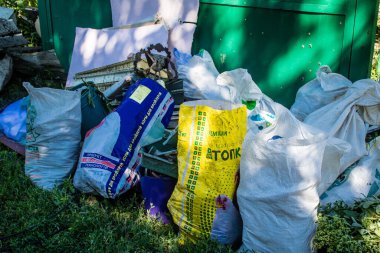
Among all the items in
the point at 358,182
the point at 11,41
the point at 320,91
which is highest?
the point at 11,41

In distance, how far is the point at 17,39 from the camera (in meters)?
5.63

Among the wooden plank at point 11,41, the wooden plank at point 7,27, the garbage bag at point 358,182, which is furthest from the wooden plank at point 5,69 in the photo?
the garbage bag at point 358,182

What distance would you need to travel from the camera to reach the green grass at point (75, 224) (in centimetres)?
305

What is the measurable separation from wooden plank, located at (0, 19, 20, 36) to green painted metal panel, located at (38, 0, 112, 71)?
52cm

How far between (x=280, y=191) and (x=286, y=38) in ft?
7.16

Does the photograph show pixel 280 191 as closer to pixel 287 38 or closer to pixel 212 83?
pixel 212 83

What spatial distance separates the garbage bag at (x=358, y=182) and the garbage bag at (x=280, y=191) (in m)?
0.43

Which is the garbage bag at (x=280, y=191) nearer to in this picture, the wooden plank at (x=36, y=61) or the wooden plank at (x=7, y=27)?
the wooden plank at (x=36, y=61)

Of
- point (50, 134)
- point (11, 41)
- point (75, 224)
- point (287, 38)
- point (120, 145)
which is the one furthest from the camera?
point (11, 41)

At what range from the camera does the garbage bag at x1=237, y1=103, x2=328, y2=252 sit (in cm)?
277

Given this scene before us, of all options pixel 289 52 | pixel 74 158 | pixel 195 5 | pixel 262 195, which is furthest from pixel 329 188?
pixel 195 5

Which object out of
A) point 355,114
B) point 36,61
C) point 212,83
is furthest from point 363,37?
point 36,61

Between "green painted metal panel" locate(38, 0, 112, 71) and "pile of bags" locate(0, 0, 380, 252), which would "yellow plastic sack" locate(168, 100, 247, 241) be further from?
"green painted metal panel" locate(38, 0, 112, 71)

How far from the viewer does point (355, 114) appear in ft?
12.0
